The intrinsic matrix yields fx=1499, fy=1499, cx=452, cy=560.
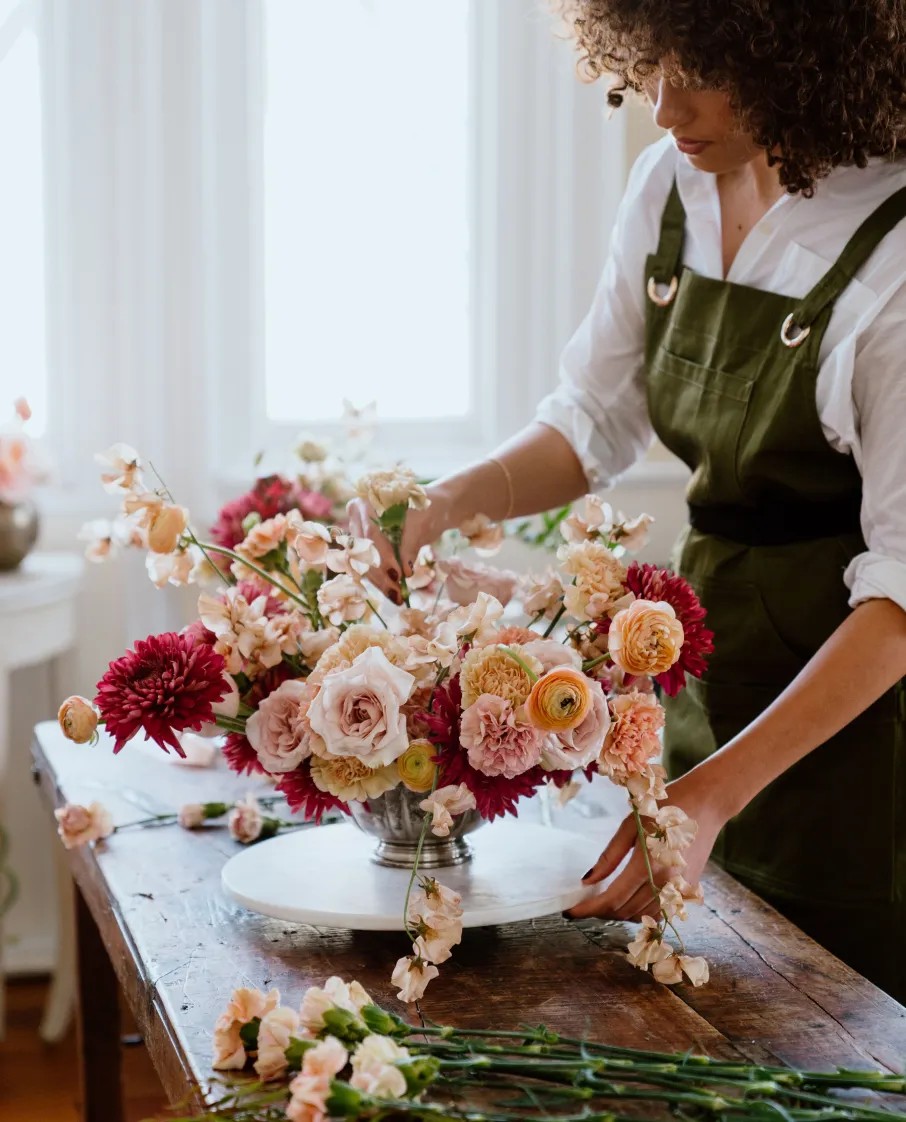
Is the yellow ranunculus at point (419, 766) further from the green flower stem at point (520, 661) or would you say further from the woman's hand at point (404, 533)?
the woman's hand at point (404, 533)

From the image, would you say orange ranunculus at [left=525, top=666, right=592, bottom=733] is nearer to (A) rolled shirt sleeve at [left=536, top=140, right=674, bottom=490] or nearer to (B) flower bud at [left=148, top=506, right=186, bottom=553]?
(B) flower bud at [left=148, top=506, right=186, bottom=553]

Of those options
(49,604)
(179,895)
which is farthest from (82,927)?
(49,604)

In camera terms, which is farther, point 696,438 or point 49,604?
point 49,604

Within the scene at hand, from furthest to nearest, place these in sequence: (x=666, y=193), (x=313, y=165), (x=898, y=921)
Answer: (x=313, y=165), (x=666, y=193), (x=898, y=921)

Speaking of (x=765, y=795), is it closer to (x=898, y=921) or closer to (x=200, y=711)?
(x=898, y=921)

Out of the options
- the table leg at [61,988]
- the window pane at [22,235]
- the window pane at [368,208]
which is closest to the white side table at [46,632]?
the table leg at [61,988]

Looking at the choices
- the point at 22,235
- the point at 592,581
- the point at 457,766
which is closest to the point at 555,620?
the point at 592,581

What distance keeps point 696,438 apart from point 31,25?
79.2 inches

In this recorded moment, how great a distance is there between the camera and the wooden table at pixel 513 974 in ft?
3.65

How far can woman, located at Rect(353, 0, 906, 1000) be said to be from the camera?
1.35m

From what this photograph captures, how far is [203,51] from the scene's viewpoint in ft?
9.89

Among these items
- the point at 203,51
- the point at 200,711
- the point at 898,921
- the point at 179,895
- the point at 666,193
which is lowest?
the point at 898,921

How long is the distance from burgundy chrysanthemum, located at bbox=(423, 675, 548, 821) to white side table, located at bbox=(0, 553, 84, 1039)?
1659 mm

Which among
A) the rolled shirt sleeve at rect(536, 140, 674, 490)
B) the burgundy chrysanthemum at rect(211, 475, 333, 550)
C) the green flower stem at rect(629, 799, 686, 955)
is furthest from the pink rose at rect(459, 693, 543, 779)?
the burgundy chrysanthemum at rect(211, 475, 333, 550)
